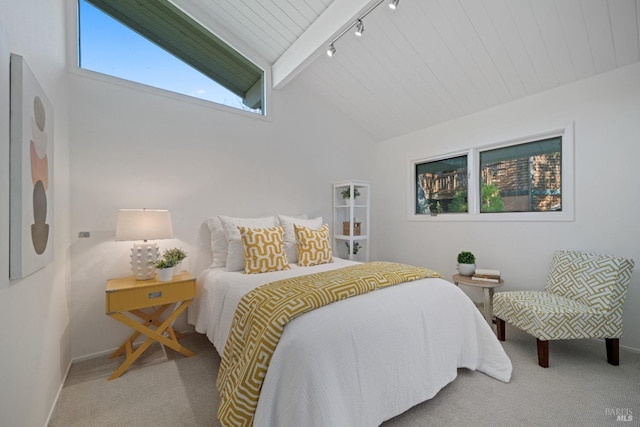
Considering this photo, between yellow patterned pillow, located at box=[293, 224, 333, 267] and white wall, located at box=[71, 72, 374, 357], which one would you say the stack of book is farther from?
white wall, located at box=[71, 72, 374, 357]

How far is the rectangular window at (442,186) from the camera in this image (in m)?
3.44

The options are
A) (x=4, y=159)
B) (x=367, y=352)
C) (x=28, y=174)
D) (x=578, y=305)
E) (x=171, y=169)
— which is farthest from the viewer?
(x=171, y=169)

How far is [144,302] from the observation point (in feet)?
6.64

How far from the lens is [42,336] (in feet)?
4.83

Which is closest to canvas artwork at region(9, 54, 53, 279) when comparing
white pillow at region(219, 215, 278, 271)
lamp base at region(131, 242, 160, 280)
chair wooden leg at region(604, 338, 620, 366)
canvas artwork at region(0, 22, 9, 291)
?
canvas artwork at region(0, 22, 9, 291)

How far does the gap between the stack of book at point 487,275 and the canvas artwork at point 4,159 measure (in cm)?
322

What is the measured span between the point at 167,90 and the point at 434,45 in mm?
2515

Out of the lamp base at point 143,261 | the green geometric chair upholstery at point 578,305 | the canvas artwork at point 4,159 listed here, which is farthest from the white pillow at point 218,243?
the green geometric chair upholstery at point 578,305

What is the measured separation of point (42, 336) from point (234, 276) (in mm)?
1098

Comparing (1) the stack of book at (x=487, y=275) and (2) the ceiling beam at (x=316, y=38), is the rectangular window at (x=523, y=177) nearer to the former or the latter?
(1) the stack of book at (x=487, y=275)

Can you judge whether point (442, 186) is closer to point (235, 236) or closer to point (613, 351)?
point (613, 351)

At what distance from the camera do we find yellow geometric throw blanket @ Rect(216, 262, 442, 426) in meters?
1.26

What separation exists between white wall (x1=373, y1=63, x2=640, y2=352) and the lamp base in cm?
308

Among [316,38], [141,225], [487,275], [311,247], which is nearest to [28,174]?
[141,225]
